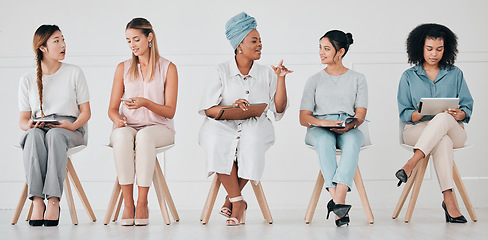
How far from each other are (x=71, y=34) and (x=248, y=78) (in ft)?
5.39

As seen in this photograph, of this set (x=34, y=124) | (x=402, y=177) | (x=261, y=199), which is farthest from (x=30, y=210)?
(x=402, y=177)

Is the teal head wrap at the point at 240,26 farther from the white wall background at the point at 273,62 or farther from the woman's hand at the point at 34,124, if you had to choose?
the woman's hand at the point at 34,124

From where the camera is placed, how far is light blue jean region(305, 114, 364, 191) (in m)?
3.06

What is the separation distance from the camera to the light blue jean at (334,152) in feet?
10.0

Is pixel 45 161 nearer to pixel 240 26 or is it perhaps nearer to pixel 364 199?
pixel 240 26

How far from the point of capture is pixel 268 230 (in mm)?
2883

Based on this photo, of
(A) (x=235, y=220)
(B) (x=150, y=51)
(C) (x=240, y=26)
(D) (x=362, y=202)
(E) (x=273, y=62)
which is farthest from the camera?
(E) (x=273, y=62)

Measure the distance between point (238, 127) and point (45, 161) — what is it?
1020 mm

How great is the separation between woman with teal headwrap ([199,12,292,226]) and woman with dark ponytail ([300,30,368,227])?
211 mm

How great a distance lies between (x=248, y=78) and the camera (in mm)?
3322

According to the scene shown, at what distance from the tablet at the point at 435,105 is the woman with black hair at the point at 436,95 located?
4cm

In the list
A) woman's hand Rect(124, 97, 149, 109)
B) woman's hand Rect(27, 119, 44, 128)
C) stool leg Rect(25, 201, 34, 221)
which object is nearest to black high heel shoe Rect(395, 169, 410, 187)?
woman's hand Rect(124, 97, 149, 109)

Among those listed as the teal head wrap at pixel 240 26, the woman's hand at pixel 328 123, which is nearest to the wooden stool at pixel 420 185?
the woman's hand at pixel 328 123

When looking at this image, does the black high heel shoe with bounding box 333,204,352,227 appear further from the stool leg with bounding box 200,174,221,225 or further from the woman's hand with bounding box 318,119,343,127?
the stool leg with bounding box 200,174,221,225
